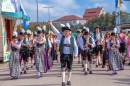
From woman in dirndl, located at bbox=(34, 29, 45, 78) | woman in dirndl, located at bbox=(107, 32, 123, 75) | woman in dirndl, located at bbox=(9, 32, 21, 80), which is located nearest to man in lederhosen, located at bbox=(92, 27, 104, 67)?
woman in dirndl, located at bbox=(107, 32, 123, 75)

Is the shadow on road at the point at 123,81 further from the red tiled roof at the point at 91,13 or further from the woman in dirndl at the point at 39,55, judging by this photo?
the red tiled roof at the point at 91,13

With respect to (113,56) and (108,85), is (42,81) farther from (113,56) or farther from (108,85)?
(113,56)

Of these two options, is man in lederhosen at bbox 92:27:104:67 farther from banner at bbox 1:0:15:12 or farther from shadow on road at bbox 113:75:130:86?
banner at bbox 1:0:15:12

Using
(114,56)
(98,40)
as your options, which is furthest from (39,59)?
(98,40)

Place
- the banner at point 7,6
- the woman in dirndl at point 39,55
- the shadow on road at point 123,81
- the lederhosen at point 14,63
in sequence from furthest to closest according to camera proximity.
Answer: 1. the banner at point 7,6
2. the woman in dirndl at point 39,55
3. the lederhosen at point 14,63
4. the shadow on road at point 123,81

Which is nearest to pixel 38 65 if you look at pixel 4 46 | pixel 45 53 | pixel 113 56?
pixel 45 53

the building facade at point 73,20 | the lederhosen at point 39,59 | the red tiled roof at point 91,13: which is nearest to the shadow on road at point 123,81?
the lederhosen at point 39,59

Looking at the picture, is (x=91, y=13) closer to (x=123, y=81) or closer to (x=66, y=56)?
(x=123, y=81)

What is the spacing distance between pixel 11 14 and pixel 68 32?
8983 millimetres

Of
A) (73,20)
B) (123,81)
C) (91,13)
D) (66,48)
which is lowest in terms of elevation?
(123,81)

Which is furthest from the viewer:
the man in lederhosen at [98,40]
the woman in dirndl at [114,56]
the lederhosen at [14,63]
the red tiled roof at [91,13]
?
the red tiled roof at [91,13]

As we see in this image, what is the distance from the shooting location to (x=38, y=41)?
33.6ft

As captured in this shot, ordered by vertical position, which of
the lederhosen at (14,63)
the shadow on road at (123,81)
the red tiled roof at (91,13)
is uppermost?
the red tiled roof at (91,13)

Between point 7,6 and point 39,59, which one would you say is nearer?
point 39,59
